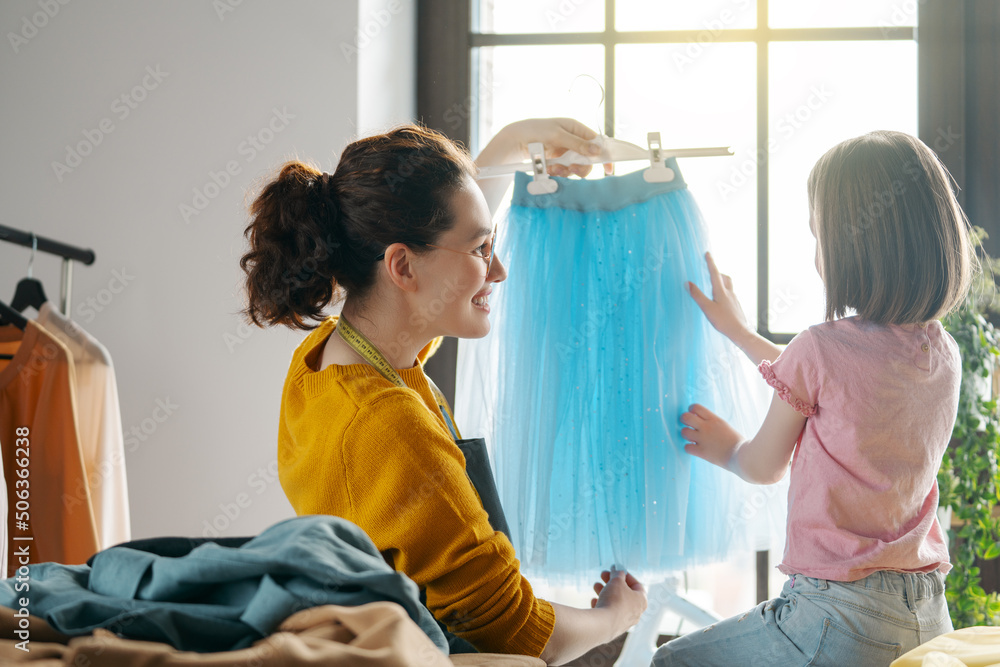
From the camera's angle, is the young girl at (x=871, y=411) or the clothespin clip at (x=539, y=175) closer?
the young girl at (x=871, y=411)

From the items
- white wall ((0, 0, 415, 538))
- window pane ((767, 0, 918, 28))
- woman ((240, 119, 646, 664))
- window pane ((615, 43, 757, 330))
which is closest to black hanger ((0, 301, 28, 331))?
white wall ((0, 0, 415, 538))

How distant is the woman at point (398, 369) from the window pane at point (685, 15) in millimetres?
1098

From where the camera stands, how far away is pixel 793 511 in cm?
112

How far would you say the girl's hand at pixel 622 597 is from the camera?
110cm

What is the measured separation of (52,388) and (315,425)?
78 centimetres

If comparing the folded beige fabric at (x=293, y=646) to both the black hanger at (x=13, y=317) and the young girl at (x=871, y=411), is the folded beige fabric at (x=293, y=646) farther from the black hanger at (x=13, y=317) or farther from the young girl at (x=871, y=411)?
the black hanger at (x=13, y=317)

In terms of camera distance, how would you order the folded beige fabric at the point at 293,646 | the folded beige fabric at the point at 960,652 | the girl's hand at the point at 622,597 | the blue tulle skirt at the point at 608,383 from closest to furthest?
1. the folded beige fabric at the point at 293,646
2. the folded beige fabric at the point at 960,652
3. the girl's hand at the point at 622,597
4. the blue tulle skirt at the point at 608,383

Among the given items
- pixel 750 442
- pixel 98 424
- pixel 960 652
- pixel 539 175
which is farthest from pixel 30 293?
pixel 960 652

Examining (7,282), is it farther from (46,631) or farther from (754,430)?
(754,430)

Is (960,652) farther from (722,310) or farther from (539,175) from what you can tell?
(539,175)

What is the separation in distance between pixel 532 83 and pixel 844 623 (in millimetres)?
1482

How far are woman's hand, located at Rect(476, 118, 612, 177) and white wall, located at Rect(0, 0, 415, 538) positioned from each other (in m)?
0.47

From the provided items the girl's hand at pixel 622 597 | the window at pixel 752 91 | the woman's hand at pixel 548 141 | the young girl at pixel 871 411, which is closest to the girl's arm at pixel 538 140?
the woman's hand at pixel 548 141

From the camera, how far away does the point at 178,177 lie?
1735mm
